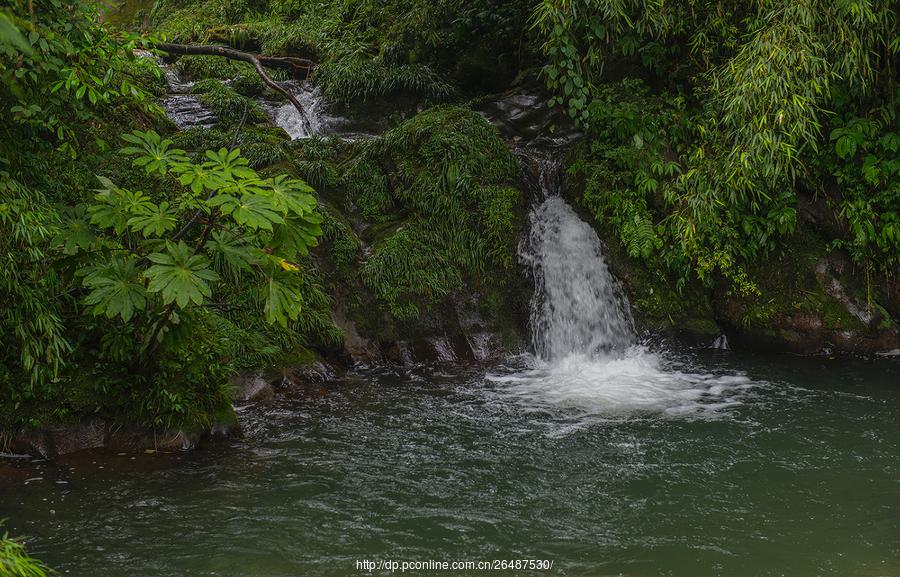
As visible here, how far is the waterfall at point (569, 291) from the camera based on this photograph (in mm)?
9031

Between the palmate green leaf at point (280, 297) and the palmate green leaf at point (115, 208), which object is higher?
the palmate green leaf at point (115, 208)

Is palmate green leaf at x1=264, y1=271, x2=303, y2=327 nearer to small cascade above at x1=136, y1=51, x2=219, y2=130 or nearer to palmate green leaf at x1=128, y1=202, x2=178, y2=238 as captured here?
palmate green leaf at x1=128, y1=202, x2=178, y2=238

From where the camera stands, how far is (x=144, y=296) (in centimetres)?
511

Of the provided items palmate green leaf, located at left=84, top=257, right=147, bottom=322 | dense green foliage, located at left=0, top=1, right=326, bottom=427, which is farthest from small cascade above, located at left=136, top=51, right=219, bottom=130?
palmate green leaf, located at left=84, top=257, right=147, bottom=322

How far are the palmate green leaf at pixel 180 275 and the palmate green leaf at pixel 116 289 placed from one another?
0.33m

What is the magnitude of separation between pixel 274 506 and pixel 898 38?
717cm

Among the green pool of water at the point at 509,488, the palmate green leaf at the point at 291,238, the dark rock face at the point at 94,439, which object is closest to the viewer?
the green pool of water at the point at 509,488

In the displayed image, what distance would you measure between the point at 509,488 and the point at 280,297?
78.8 inches

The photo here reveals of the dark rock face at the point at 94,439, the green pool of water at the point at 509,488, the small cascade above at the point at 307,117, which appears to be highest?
the small cascade above at the point at 307,117

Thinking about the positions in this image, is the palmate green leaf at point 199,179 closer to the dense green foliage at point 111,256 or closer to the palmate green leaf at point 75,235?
the dense green foliage at point 111,256

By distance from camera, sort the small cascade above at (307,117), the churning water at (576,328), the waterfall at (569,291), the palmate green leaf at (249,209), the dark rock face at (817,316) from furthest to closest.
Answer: the small cascade above at (307,117) < the waterfall at (569,291) < the dark rock face at (817,316) < the churning water at (576,328) < the palmate green leaf at (249,209)

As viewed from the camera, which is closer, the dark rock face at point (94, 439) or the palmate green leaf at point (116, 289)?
the palmate green leaf at point (116, 289)

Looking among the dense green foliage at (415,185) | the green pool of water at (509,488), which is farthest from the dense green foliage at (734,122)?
the green pool of water at (509,488)

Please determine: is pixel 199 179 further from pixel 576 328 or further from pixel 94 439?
pixel 576 328
